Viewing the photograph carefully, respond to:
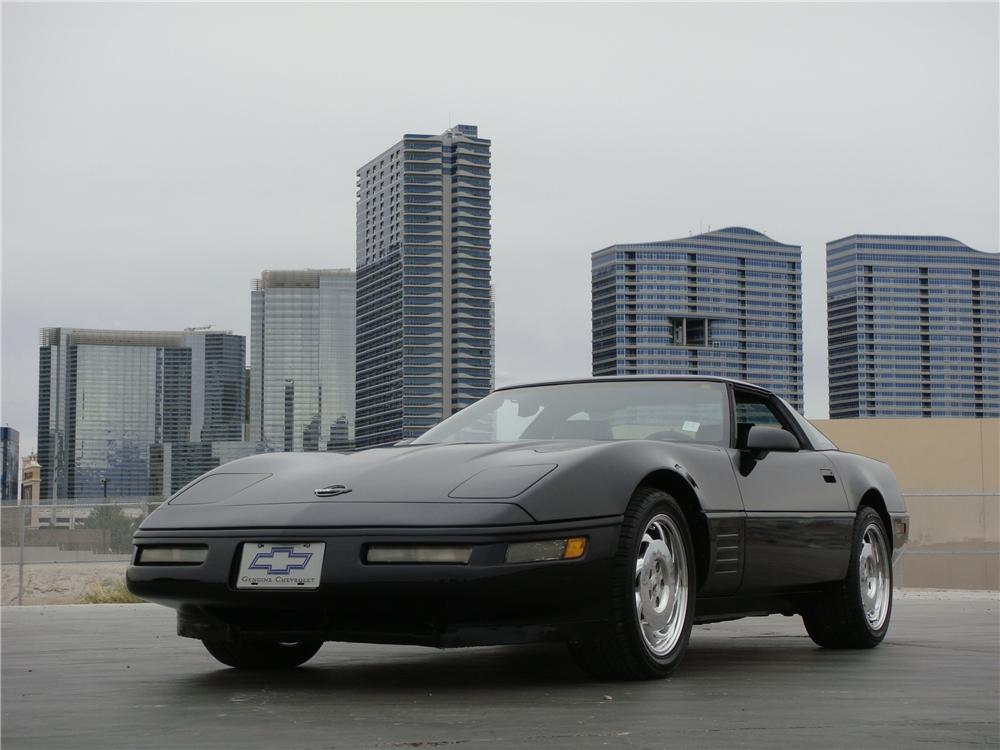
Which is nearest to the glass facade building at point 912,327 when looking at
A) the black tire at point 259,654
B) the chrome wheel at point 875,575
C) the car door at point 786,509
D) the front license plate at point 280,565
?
the chrome wheel at point 875,575

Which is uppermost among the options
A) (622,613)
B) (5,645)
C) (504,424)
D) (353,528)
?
(504,424)

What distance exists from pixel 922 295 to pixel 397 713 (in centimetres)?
15860

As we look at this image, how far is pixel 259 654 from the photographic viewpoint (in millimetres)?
5707

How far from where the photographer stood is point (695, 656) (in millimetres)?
6348

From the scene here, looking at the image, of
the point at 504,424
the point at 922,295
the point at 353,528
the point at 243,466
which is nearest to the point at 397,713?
the point at 353,528

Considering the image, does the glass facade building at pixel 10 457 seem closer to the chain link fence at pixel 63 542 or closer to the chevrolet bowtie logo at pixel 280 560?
the chain link fence at pixel 63 542

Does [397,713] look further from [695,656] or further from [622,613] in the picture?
[695,656]

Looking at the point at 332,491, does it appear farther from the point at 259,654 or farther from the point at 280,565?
the point at 259,654

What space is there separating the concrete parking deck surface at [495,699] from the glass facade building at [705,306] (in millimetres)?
133057

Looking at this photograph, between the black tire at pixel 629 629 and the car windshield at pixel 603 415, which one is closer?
the black tire at pixel 629 629

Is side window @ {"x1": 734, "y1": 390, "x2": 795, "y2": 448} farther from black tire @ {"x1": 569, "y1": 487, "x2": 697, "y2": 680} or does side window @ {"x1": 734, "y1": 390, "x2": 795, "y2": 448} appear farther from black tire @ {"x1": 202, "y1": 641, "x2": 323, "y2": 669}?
black tire @ {"x1": 202, "y1": 641, "x2": 323, "y2": 669}

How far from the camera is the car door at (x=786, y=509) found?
5941mm

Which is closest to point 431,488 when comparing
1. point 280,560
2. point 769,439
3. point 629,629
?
point 280,560

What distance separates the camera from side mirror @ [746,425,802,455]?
234 inches
